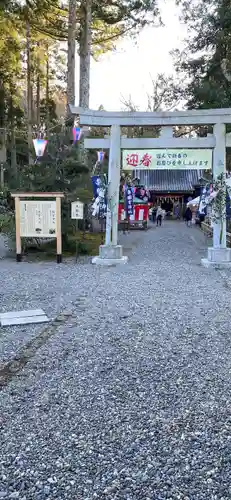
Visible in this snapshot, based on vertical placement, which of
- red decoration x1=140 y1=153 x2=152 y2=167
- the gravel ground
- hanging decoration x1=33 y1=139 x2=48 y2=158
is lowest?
the gravel ground

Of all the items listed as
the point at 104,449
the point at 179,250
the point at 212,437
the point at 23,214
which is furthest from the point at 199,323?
the point at 179,250

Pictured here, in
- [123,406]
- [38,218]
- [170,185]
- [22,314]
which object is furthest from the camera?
[170,185]

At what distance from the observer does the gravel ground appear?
2.00 metres

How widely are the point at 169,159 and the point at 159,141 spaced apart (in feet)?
1.48

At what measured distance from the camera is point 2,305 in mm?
5453

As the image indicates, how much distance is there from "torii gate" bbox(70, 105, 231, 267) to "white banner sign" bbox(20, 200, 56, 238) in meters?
1.24

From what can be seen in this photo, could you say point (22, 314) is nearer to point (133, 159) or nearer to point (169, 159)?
point (133, 159)

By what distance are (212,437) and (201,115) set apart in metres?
7.79

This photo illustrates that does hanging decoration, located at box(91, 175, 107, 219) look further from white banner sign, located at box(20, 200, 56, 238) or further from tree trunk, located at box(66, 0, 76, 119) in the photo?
tree trunk, located at box(66, 0, 76, 119)

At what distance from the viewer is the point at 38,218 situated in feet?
29.5

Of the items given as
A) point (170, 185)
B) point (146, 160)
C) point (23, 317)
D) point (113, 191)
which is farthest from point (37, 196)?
point (170, 185)

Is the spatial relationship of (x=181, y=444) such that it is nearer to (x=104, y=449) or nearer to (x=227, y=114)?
(x=104, y=449)

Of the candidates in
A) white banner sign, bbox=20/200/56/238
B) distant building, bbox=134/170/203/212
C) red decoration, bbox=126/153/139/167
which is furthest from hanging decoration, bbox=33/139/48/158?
distant building, bbox=134/170/203/212

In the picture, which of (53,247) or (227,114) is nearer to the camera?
(227,114)
